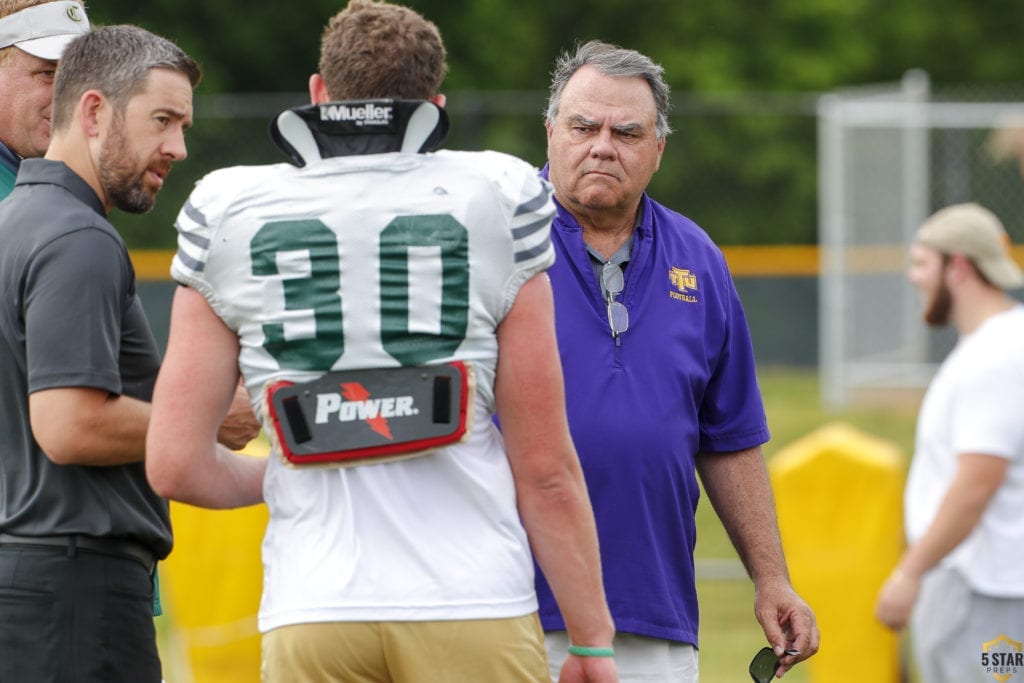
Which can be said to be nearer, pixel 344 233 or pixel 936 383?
pixel 344 233

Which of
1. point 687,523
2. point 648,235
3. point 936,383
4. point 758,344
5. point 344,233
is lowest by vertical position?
point 758,344

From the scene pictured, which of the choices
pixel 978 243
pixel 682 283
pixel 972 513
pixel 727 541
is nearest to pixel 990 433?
pixel 972 513

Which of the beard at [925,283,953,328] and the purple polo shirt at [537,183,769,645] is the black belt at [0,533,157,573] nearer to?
the purple polo shirt at [537,183,769,645]

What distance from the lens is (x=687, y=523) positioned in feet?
12.2

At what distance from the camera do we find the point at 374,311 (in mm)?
2699

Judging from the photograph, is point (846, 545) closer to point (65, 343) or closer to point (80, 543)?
point (80, 543)

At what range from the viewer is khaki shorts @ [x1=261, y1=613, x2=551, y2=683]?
269 centimetres

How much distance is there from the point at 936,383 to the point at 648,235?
2.18 metres

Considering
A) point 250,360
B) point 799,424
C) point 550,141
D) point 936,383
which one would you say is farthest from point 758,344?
point 250,360

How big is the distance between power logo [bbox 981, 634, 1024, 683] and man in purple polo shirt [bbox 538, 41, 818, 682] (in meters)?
1.73

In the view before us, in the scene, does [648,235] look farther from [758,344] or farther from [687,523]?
[758,344]

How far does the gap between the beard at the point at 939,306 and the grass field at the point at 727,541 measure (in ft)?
5.75

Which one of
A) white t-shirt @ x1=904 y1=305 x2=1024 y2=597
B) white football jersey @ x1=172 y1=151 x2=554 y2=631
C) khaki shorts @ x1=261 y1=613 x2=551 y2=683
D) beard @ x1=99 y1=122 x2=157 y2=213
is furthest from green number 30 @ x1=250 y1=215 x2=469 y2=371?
white t-shirt @ x1=904 y1=305 x2=1024 y2=597

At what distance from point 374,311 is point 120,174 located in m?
0.79
